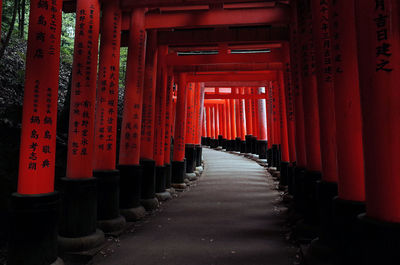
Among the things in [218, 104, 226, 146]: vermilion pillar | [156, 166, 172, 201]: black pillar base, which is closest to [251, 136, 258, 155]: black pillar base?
[218, 104, 226, 146]: vermilion pillar

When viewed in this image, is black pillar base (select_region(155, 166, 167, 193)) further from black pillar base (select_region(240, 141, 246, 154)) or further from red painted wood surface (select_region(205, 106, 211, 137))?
red painted wood surface (select_region(205, 106, 211, 137))

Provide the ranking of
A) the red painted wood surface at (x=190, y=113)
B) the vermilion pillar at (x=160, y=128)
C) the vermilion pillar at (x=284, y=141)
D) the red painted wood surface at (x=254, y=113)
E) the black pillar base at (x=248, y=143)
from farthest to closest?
the black pillar base at (x=248, y=143) → the red painted wood surface at (x=254, y=113) → the red painted wood surface at (x=190, y=113) → the vermilion pillar at (x=284, y=141) → the vermilion pillar at (x=160, y=128)

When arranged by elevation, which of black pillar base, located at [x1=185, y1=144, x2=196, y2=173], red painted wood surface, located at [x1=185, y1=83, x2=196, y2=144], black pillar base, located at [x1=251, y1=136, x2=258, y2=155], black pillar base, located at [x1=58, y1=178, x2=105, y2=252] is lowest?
black pillar base, located at [x1=58, y1=178, x2=105, y2=252]

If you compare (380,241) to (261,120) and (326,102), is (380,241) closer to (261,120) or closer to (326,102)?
(326,102)

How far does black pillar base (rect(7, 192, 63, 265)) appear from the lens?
11.6ft

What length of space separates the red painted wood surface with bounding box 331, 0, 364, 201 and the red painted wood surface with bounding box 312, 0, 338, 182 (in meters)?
0.41

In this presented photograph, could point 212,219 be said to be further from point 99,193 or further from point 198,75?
point 198,75

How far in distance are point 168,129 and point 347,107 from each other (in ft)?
23.0

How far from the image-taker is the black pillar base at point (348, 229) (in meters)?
2.55

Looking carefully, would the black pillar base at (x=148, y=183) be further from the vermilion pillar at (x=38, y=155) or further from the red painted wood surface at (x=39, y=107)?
the red painted wood surface at (x=39, y=107)

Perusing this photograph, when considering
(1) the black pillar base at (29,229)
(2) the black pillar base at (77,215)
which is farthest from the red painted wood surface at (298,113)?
(1) the black pillar base at (29,229)

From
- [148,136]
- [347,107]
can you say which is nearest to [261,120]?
[148,136]

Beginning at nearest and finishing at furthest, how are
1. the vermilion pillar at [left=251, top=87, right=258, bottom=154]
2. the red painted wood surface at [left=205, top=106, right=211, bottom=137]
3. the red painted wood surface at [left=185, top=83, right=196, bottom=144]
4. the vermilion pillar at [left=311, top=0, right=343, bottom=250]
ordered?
the vermilion pillar at [left=311, top=0, right=343, bottom=250] < the red painted wood surface at [left=185, top=83, right=196, bottom=144] < the vermilion pillar at [left=251, top=87, right=258, bottom=154] < the red painted wood surface at [left=205, top=106, right=211, bottom=137]

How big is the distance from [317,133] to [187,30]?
5258 millimetres
